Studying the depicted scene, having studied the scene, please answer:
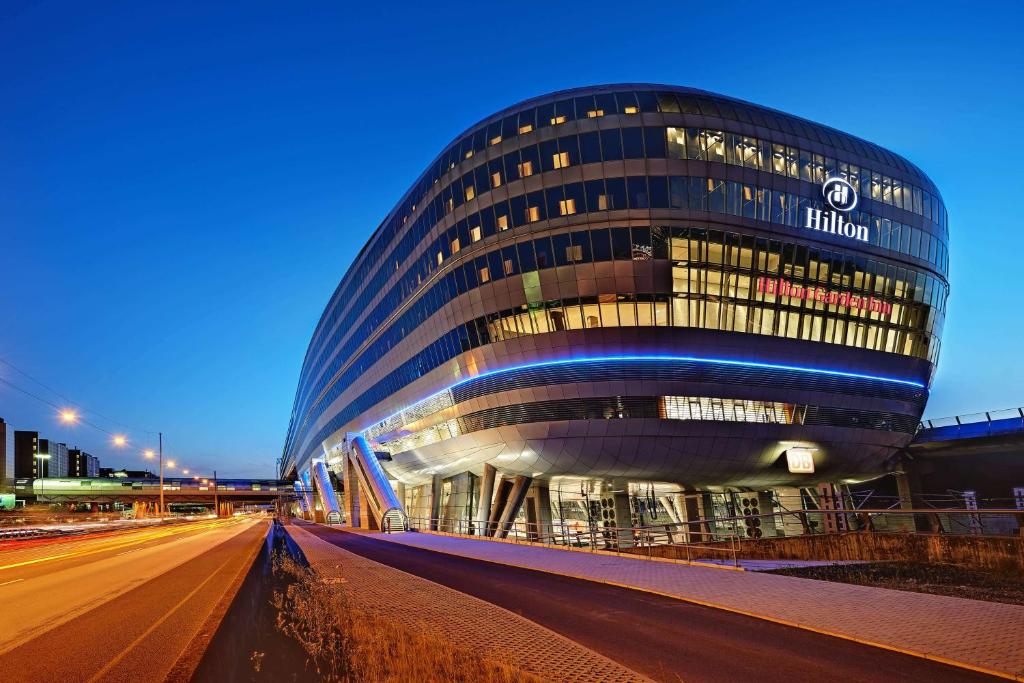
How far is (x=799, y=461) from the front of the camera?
42.9 metres

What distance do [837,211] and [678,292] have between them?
12726mm

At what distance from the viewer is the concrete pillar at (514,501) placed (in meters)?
45.8

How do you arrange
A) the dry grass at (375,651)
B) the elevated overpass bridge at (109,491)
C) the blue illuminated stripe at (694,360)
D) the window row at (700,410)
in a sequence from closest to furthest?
1. the dry grass at (375,651)
2. the window row at (700,410)
3. the blue illuminated stripe at (694,360)
4. the elevated overpass bridge at (109,491)

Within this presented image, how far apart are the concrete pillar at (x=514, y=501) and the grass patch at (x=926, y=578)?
1188 inches

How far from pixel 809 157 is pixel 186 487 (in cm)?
15081

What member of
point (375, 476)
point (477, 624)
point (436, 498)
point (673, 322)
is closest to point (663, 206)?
point (673, 322)

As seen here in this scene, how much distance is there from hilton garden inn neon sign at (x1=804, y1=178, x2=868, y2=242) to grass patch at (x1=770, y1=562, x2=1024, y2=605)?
28.8 m

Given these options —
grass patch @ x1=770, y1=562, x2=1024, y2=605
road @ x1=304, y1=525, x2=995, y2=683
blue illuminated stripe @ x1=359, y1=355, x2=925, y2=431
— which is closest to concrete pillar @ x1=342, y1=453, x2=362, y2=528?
blue illuminated stripe @ x1=359, y1=355, x2=925, y2=431

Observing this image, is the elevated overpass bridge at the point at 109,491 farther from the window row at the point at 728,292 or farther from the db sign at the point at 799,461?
the db sign at the point at 799,461

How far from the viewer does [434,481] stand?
60.0m

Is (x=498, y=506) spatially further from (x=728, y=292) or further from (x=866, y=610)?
(x=866, y=610)

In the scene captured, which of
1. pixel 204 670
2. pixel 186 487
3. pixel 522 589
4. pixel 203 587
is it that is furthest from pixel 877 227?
pixel 186 487

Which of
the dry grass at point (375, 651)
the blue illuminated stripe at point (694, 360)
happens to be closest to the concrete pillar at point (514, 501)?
the blue illuminated stripe at point (694, 360)

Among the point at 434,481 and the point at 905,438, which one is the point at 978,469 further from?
the point at 434,481
